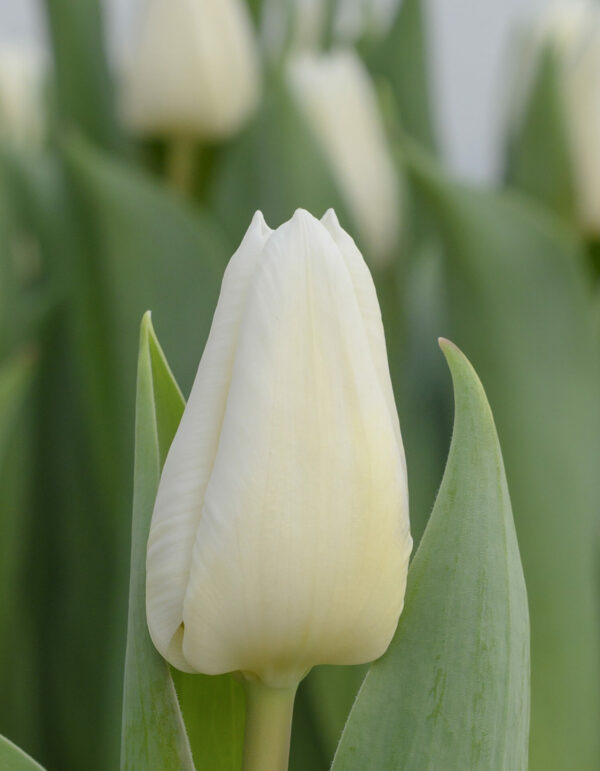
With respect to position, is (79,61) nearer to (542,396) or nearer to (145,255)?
(145,255)

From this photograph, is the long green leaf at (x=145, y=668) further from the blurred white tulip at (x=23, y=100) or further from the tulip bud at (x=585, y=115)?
the blurred white tulip at (x=23, y=100)

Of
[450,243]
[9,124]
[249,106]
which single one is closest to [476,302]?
[450,243]

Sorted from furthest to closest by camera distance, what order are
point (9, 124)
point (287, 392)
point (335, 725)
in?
1. point (9, 124)
2. point (335, 725)
3. point (287, 392)

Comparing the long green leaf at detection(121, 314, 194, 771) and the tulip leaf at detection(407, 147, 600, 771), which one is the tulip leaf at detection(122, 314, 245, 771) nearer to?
the long green leaf at detection(121, 314, 194, 771)

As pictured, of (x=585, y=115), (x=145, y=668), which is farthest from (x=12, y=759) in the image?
(x=585, y=115)

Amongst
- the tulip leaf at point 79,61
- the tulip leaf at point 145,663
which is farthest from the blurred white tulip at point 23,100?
the tulip leaf at point 145,663

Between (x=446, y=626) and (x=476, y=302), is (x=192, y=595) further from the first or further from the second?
(x=476, y=302)

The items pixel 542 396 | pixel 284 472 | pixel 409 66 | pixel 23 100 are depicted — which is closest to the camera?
pixel 284 472
